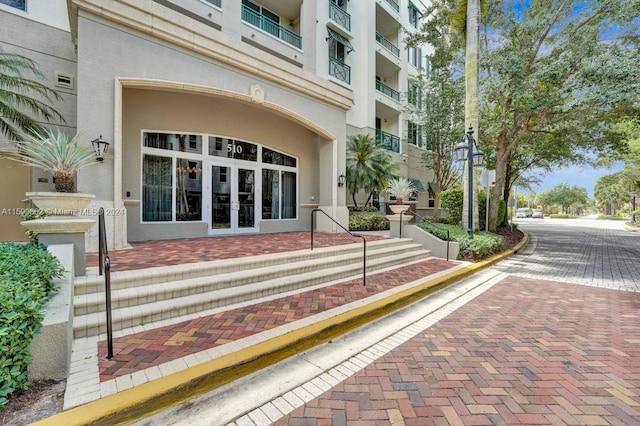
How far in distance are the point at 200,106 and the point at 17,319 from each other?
8.55 metres

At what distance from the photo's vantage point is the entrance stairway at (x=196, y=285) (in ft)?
11.6

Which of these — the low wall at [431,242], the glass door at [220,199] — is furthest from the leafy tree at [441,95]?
the glass door at [220,199]

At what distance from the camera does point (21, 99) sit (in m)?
6.91

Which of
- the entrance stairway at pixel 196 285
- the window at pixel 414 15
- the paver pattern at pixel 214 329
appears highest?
the window at pixel 414 15

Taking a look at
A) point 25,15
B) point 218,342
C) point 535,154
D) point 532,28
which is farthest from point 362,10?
point 218,342

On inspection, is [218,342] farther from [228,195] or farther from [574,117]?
[574,117]

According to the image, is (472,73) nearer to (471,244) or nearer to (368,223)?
(471,244)

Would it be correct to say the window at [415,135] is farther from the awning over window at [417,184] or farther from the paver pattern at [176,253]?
the paver pattern at [176,253]

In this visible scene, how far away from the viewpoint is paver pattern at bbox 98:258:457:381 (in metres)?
2.82

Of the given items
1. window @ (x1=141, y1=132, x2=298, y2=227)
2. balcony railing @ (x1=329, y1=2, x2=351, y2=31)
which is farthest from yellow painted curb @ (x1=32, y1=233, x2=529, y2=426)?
balcony railing @ (x1=329, y1=2, x2=351, y2=31)

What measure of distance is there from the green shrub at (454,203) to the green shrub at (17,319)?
1363 cm

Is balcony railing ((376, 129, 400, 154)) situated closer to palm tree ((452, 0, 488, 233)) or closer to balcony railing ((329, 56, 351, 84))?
balcony railing ((329, 56, 351, 84))

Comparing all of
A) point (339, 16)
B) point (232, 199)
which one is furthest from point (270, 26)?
point (232, 199)

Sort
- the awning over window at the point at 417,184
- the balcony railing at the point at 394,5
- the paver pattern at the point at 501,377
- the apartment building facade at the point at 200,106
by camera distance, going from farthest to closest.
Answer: the awning over window at the point at 417,184 < the balcony railing at the point at 394,5 < the apartment building facade at the point at 200,106 < the paver pattern at the point at 501,377
